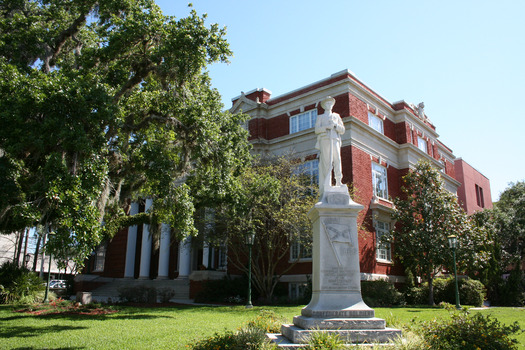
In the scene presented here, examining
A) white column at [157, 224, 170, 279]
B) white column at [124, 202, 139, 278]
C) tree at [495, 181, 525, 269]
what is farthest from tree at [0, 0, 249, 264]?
tree at [495, 181, 525, 269]

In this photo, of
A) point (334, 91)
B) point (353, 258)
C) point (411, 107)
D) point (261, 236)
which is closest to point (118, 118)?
point (353, 258)

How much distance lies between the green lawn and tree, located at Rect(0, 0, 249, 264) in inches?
83.7

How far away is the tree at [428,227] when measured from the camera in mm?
22484

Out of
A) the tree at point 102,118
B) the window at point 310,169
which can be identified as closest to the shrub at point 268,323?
the tree at point 102,118

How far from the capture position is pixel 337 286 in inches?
339

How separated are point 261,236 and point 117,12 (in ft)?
45.5

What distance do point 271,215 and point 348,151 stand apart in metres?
6.76

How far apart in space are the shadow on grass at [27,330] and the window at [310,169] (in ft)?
47.8

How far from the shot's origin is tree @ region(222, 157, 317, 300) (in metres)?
19.8

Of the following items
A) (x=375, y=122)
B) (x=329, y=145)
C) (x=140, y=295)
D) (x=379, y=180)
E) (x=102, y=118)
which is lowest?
(x=140, y=295)

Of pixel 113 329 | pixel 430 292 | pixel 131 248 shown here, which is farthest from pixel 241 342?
pixel 131 248

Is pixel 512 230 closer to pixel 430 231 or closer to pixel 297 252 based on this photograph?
pixel 430 231

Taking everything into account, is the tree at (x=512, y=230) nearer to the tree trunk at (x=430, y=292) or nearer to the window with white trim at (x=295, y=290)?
the tree trunk at (x=430, y=292)

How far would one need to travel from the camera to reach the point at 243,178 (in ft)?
70.2
